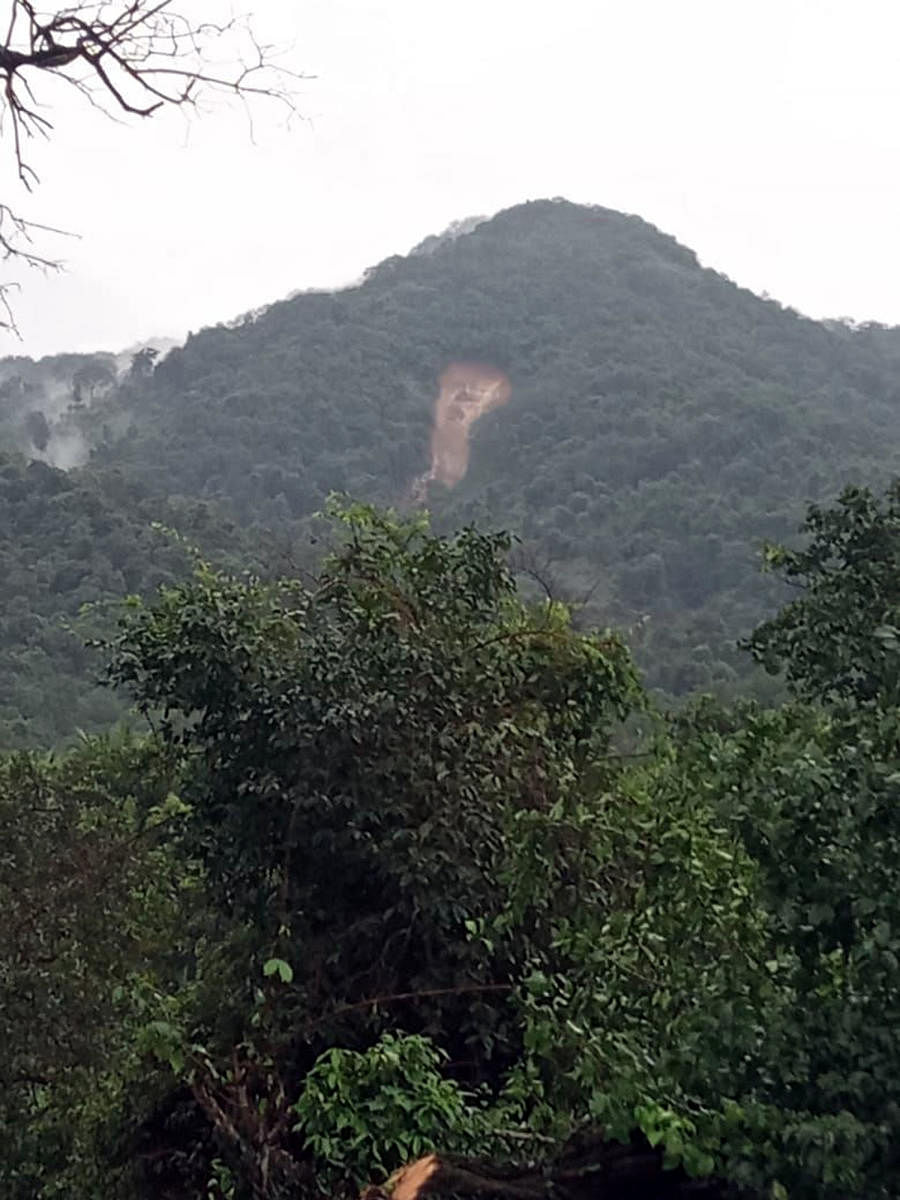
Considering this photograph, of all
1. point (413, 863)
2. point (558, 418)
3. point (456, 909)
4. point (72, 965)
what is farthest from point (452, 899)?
point (558, 418)

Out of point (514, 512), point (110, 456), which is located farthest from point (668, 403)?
point (110, 456)

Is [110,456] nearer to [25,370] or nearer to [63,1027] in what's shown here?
[25,370]

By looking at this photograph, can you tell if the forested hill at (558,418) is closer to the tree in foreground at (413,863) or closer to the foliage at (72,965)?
the foliage at (72,965)

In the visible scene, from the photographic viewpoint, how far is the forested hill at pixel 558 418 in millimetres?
41719

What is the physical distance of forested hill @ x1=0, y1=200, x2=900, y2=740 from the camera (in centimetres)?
4172

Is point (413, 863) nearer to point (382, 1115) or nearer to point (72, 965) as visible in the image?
point (382, 1115)

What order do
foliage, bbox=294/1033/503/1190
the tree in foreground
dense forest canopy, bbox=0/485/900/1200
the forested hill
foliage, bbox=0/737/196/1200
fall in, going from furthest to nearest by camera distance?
1. the forested hill
2. foliage, bbox=0/737/196/1200
3. foliage, bbox=294/1033/503/1190
4. the tree in foreground
5. dense forest canopy, bbox=0/485/900/1200

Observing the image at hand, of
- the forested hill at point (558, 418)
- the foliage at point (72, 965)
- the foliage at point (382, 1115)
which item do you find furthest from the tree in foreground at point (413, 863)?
the forested hill at point (558, 418)

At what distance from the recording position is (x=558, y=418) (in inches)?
2405

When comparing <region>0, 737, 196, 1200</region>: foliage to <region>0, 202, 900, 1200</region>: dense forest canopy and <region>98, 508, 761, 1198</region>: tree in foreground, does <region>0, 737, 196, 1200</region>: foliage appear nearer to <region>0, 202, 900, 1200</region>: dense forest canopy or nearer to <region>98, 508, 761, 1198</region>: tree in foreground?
<region>0, 202, 900, 1200</region>: dense forest canopy

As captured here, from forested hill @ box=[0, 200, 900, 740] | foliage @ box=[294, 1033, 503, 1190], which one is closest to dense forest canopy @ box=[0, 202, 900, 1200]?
foliage @ box=[294, 1033, 503, 1190]

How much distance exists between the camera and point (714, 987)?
3.27 m

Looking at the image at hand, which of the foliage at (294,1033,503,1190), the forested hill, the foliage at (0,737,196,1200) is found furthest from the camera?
the forested hill

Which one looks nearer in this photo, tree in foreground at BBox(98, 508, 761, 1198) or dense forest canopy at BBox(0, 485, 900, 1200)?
dense forest canopy at BBox(0, 485, 900, 1200)
